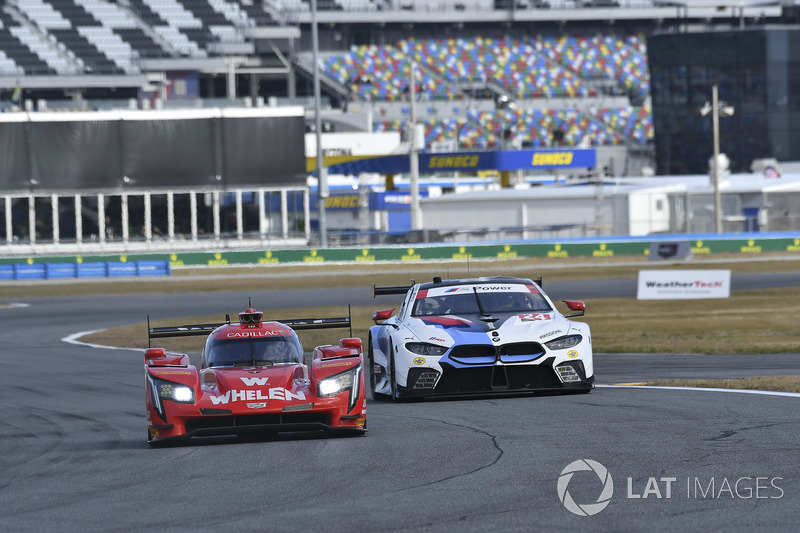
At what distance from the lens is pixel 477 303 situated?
1491cm

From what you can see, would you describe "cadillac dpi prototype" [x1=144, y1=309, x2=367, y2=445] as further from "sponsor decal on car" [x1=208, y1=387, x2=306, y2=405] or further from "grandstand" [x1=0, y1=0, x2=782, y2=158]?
"grandstand" [x1=0, y1=0, x2=782, y2=158]

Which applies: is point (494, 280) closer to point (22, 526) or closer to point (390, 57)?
point (22, 526)

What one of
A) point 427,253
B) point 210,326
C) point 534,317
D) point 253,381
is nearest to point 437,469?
point 253,381

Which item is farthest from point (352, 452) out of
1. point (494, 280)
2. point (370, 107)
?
point (370, 107)

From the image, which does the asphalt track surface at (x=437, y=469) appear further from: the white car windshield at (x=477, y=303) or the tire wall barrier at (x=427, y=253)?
the tire wall barrier at (x=427, y=253)

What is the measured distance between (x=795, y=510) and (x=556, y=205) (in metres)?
56.3

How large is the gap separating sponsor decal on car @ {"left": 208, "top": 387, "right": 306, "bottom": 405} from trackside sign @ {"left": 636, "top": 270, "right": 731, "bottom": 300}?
899 inches

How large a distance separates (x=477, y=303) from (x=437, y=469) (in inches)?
235

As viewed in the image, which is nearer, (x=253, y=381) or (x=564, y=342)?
(x=253, y=381)

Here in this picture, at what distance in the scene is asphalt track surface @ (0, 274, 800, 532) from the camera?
23.9ft

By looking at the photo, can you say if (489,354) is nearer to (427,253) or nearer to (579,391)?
(579,391)

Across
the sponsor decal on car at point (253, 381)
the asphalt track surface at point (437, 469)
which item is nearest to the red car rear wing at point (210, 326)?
the asphalt track surface at point (437, 469)
